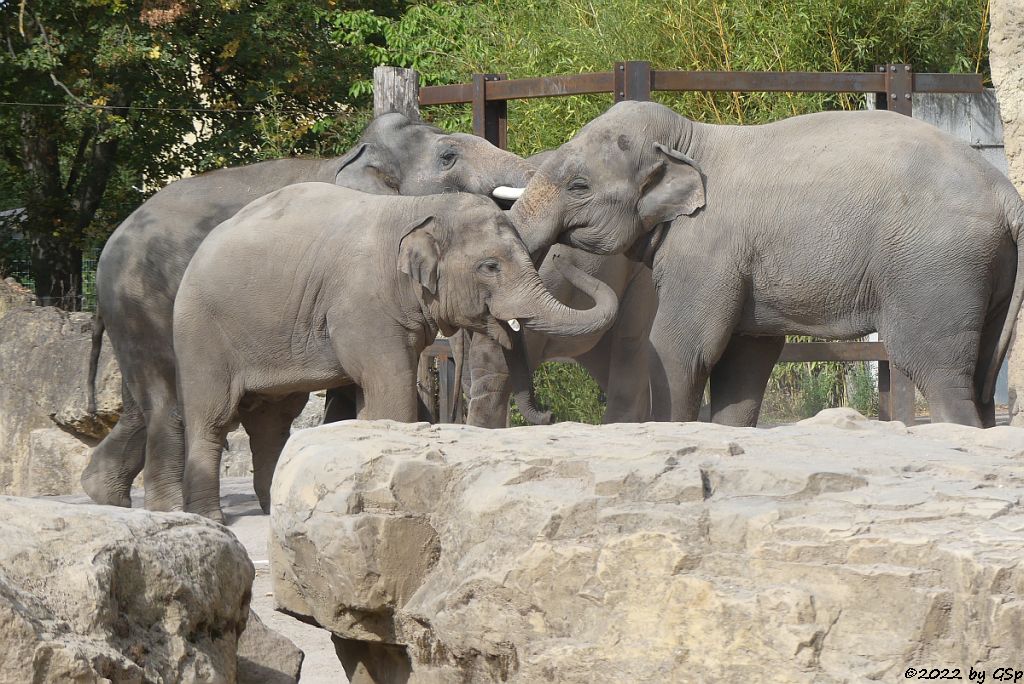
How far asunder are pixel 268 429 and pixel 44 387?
3.61 metres

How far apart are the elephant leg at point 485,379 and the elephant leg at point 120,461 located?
5.11 ft

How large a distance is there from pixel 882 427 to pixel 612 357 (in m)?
2.94

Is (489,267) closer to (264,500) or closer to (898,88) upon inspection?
(264,500)

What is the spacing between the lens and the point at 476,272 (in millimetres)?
5090

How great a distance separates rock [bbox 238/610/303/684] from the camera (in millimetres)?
3635

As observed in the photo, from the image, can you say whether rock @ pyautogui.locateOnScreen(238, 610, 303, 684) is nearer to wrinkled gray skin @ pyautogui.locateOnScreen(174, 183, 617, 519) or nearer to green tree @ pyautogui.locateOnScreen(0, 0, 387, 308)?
wrinkled gray skin @ pyautogui.locateOnScreen(174, 183, 617, 519)

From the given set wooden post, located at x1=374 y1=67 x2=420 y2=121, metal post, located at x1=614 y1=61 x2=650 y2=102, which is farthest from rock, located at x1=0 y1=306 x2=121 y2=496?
metal post, located at x1=614 y1=61 x2=650 y2=102

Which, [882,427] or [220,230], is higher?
[220,230]

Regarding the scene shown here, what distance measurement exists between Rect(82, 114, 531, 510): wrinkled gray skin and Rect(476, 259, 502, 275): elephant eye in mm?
1258

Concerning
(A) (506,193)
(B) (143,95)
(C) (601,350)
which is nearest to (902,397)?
(C) (601,350)

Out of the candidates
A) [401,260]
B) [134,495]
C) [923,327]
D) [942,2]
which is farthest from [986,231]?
[942,2]

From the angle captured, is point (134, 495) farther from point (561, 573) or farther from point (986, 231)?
point (561, 573)

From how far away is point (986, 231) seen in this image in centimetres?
488

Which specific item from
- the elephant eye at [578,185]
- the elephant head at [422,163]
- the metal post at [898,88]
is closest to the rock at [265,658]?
the elephant eye at [578,185]
